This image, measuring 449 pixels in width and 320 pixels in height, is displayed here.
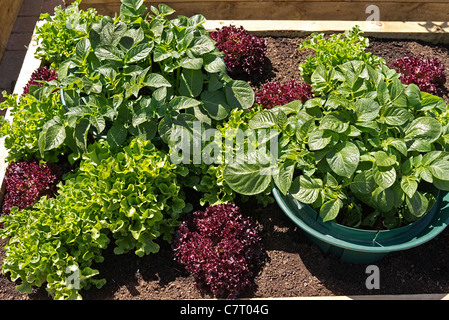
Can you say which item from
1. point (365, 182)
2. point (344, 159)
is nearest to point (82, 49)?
point (344, 159)

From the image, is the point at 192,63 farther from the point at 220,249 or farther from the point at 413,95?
the point at 413,95

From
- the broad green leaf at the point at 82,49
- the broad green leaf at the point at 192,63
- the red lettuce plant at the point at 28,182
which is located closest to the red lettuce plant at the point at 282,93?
the broad green leaf at the point at 192,63

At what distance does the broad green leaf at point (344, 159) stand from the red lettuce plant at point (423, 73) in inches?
57.0

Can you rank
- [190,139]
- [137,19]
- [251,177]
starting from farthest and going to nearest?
[137,19] → [190,139] → [251,177]

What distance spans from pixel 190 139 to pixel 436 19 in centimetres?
280

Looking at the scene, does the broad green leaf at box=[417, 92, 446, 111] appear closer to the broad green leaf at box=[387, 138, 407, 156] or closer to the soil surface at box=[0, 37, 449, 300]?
the broad green leaf at box=[387, 138, 407, 156]

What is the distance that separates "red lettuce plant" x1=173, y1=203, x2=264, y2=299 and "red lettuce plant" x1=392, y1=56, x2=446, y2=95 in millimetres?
1819

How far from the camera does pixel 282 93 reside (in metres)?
3.64

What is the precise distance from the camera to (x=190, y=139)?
317 centimetres

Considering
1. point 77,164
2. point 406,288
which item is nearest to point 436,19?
point 406,288

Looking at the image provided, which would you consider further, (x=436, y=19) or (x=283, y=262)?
(x=436, y=19)

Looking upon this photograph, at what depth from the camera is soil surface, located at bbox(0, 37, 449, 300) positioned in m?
3.08

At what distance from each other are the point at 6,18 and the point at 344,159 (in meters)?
3.92

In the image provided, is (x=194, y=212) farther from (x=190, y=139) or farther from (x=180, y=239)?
(x=190, y=139)
